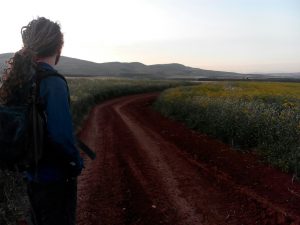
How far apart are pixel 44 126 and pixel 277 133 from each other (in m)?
9.92

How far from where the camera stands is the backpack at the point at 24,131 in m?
2.97

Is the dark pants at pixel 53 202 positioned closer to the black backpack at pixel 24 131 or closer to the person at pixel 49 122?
the person at pixel 49 122

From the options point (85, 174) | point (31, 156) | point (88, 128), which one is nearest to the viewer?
point (31, 156)

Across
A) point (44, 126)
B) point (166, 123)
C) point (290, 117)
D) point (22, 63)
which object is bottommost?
point (166, 123)

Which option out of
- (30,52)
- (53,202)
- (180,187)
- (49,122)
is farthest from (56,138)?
(180,187)

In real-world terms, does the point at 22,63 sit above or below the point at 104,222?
above

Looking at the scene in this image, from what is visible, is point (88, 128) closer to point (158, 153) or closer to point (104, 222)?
point (158, 153)

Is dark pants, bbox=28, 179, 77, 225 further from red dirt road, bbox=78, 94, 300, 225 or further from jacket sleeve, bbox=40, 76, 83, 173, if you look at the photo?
red dirt road, bbox=78, 94, 300, 225

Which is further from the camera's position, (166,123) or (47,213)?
(166,123)

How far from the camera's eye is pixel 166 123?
1973cm

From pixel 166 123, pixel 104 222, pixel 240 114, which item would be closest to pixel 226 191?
pixel 104 222

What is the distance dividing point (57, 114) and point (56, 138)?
0.52 ft

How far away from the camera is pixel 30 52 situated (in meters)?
3.09

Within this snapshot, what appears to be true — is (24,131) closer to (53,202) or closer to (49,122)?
(49,122)
